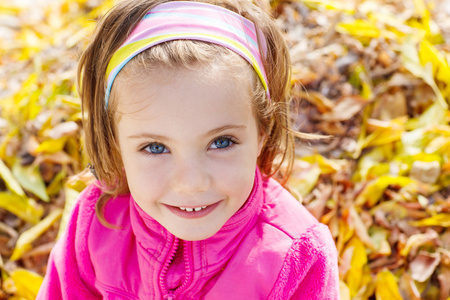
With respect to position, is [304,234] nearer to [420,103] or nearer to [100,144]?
[100,144]

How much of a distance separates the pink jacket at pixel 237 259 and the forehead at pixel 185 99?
342mm

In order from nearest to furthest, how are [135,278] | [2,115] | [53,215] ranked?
1. [135,278]
2. [53,215]
3. [2,115]

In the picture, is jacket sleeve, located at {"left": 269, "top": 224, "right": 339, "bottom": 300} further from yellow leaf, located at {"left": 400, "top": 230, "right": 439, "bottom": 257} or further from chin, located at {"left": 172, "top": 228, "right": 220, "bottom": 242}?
yellow leaf, located at {"left": 400, "top": 230, "right": 439, "bottom": 257}

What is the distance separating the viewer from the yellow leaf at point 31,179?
221 centimetres

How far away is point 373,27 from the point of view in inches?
101

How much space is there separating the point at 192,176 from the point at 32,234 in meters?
1.17

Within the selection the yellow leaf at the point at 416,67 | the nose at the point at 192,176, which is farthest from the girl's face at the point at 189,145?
the yellow leaf at the point at 416,67

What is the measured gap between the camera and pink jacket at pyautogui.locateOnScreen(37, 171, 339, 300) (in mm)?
1442

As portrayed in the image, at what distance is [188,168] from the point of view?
125 cm

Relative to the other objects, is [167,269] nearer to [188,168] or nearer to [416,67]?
[188,168]

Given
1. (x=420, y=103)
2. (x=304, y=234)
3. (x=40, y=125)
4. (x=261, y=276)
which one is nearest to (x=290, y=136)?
(x=304, y=234)

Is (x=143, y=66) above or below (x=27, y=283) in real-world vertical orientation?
above

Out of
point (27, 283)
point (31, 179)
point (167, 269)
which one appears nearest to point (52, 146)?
point (31, 179)

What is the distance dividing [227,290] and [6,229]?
121 centimetres
